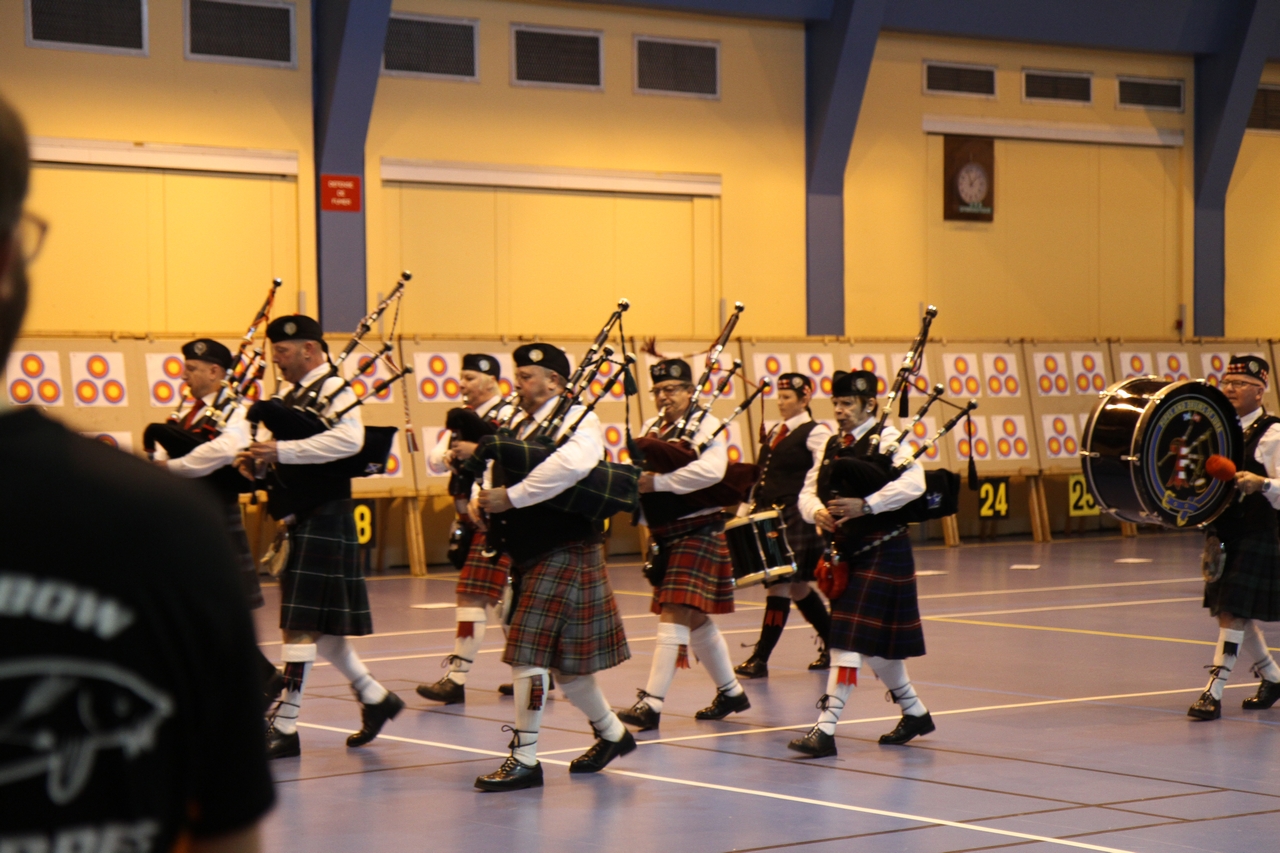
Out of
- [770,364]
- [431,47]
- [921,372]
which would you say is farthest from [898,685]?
[431,47]

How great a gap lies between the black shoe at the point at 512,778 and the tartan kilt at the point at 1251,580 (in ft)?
10.5

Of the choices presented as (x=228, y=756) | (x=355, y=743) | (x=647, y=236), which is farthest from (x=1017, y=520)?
(x=228, y=756)

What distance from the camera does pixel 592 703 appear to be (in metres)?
5.90

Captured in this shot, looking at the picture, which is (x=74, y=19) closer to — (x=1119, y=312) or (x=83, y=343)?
(x=83, y=343)

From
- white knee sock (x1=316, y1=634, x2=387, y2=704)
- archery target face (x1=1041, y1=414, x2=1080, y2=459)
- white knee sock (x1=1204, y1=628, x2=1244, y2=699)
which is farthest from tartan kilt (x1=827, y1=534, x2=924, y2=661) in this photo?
archery target face (x1=1041, y1=414, x2=1080, y2=459)

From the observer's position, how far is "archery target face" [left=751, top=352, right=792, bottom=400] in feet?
49.3

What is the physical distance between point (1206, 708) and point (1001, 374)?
9.73m

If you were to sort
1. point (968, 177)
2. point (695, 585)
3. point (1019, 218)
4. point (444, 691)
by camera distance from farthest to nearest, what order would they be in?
point (1019, 218) < point (968, 177) < point (444, 691) < point (695, 585)

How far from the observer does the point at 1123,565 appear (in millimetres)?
13852

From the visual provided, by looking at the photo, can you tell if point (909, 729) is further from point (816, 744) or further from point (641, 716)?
point (641, 716)

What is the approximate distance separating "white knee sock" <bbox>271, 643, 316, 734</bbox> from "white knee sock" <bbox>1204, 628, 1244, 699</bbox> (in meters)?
3.69

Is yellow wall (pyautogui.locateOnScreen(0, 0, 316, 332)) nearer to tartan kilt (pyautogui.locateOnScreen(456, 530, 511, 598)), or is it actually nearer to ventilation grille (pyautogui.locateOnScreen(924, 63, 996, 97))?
ventilation grille (pyautogui.locateOnScreen(924, 63, 996, 97))

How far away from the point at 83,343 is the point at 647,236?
17.6 feet

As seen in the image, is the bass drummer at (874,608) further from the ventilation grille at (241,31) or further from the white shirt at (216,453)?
the ventilation grille at (241,31)
